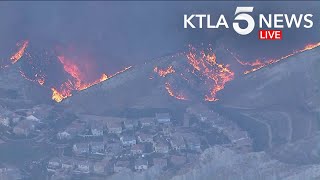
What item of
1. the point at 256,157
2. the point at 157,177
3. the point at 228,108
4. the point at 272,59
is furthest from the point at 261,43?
the point at 157,177

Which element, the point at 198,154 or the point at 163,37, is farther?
the point at 163,37

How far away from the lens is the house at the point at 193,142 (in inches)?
985

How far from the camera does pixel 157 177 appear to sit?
23.8m

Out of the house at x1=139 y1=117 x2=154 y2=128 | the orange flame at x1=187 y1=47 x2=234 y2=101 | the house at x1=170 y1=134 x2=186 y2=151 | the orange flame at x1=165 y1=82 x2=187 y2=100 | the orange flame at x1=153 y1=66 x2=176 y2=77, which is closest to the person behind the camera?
the house at x1=170 y1=134 x2=186 y2=151

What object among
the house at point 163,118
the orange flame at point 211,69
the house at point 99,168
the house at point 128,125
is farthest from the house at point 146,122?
the house at point 99,168

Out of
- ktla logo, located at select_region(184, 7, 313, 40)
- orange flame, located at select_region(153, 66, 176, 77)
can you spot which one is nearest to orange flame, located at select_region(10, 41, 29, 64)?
orange flame, located at select_region(153, 66, 176, 77)

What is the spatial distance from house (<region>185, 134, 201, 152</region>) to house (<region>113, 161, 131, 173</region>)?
223 centimetres

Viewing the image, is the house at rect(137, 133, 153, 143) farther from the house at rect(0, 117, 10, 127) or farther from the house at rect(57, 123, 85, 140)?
the house at rect(0, 117, 10, 127)

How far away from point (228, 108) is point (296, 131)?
263cm

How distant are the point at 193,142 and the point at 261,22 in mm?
4836

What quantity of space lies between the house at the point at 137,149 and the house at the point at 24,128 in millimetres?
3741

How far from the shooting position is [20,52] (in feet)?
94.8

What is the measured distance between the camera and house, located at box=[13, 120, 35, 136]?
85.1 feet

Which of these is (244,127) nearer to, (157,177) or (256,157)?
(256,157)
